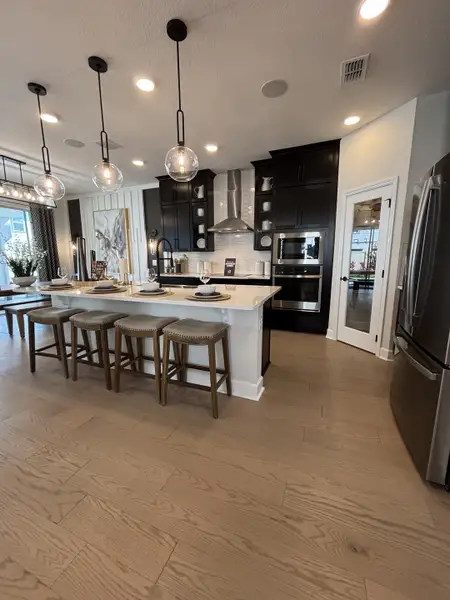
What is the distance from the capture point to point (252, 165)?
4598 mm

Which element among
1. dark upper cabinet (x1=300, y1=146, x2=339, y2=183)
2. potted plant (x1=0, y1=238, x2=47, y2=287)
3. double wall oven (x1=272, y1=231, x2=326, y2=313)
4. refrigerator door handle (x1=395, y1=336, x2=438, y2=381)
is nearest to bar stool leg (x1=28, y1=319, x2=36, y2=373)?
potted plant (x1=0, y1=238, x2=47, y2=287)

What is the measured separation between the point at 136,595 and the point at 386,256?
3.50 metres

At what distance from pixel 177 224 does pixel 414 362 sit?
15.4 feet

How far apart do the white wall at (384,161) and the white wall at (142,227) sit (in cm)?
173

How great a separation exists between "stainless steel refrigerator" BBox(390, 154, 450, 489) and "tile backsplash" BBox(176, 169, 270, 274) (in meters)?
3.41

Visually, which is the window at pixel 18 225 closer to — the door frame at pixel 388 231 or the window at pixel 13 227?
the window at pixel 13 227

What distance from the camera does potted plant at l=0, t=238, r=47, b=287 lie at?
361 centimetres

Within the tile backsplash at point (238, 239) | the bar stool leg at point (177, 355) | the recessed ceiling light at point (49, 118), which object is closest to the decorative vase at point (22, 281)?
the recessed ceiling light at point (49, 118)

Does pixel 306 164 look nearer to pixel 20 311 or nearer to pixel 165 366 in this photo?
pixel 165 366

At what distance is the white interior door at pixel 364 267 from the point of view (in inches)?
122

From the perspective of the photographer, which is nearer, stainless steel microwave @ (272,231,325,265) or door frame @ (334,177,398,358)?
door frame @ (334,177,398,358)

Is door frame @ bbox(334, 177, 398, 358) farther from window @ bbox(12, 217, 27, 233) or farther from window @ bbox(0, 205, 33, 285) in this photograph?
window @ bbox(12, 217, 27, 233)

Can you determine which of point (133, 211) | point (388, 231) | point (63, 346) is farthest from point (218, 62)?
point (133, 211)

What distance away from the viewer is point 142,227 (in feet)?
19.6
